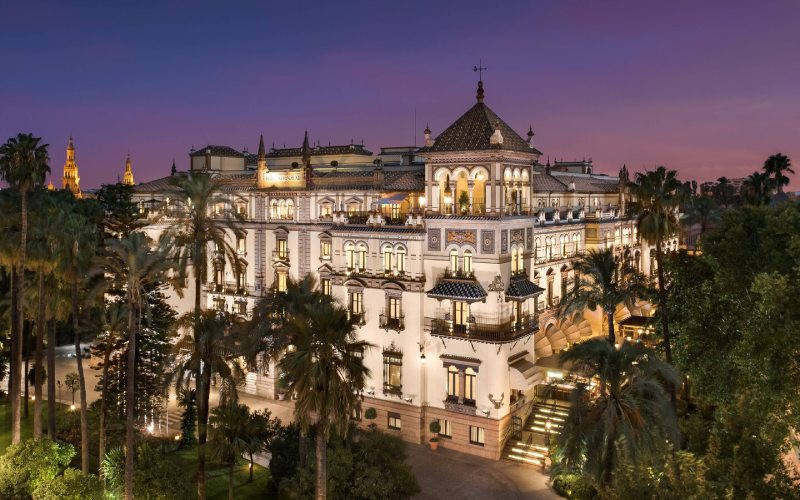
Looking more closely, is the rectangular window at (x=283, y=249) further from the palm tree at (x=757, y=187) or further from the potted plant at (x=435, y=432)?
the palm tree at (x=757, y=187)

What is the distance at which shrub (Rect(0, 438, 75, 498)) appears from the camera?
102 feet

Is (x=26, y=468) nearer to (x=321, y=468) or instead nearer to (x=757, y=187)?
(x=321, y=468)

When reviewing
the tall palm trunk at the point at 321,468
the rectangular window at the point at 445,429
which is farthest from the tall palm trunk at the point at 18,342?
the rectangular window at the point at 445,429

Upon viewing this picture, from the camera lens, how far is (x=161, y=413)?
44906mm

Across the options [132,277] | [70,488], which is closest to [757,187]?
[132,277]

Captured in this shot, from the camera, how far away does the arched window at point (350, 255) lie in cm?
4491

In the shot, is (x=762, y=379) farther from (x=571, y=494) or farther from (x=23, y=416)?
(x=23, y=416)

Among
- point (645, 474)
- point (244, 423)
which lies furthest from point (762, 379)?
point (244, 423)

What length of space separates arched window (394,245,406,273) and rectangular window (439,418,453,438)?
1039cm

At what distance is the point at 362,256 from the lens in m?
44.4

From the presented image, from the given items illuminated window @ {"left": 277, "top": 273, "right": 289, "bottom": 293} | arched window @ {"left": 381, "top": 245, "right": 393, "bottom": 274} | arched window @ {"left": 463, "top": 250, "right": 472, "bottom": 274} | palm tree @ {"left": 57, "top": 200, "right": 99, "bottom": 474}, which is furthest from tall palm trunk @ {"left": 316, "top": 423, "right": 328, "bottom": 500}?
illuminated window @ {"left": 277, "top": 273, "right": 289, "bottom": 293}

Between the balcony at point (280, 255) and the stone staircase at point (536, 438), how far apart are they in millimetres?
22476

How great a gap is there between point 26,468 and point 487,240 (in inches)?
1116

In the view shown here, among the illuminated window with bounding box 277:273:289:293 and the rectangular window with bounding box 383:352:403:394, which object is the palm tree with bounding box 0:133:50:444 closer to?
the illuminated window with bounding box 277:273:289:293
